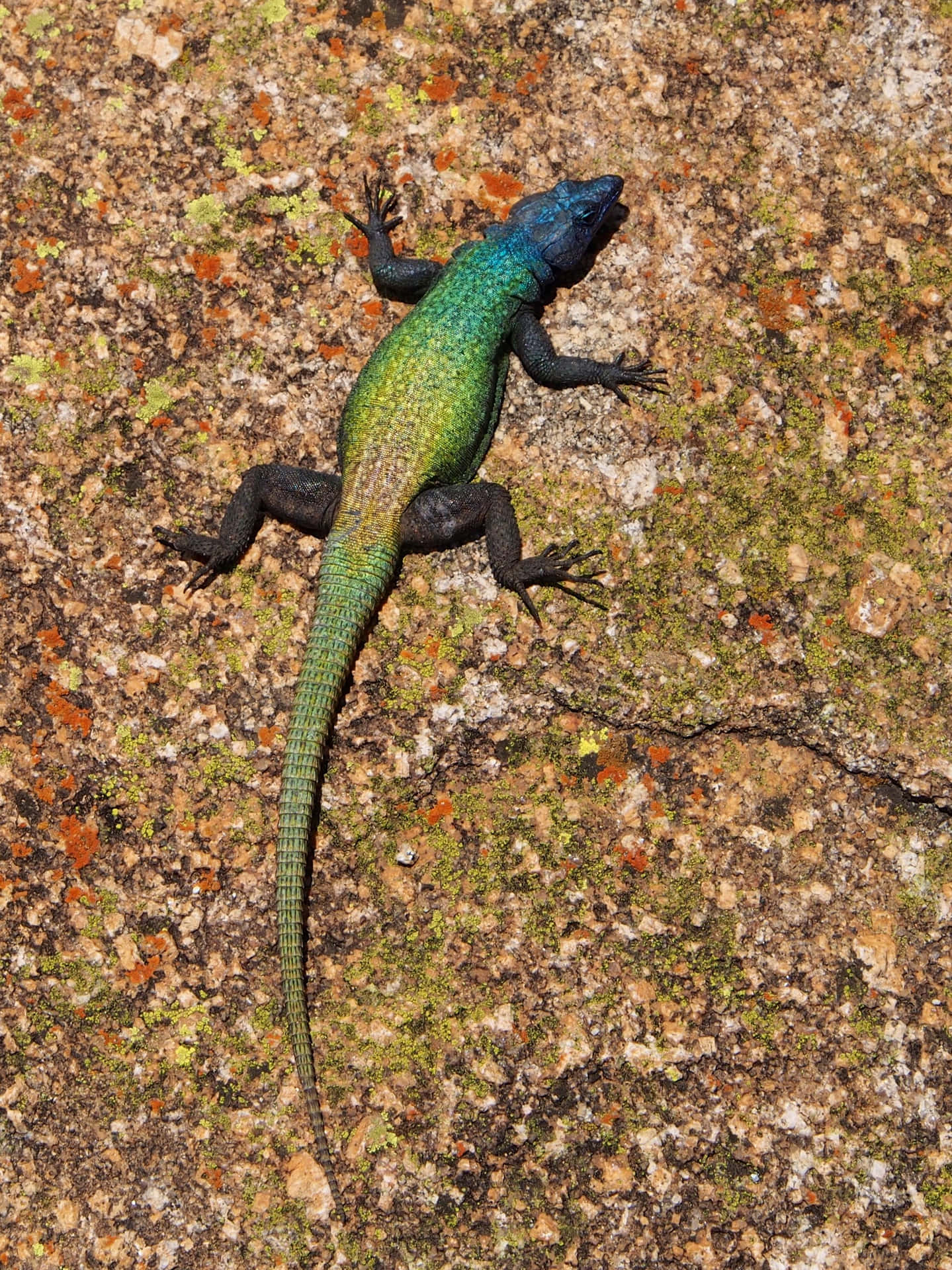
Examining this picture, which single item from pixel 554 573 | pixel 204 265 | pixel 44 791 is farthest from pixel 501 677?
pixel 204 265

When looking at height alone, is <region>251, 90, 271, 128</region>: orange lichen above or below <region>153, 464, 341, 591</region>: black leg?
above

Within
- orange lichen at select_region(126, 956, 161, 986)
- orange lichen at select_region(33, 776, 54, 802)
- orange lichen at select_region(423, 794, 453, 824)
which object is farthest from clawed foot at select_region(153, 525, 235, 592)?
orange lichen at select_region(126, 956, 161, 986)

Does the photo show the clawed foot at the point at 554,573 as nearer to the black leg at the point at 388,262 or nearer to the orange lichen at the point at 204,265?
the black leg at the point at 388,262

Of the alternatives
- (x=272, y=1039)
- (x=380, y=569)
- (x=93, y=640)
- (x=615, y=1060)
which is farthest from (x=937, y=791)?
(x=93, y=640)

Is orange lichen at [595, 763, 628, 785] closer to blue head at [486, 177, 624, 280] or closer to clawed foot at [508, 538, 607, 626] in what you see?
clawed foot at [508, 538, 607, 626]

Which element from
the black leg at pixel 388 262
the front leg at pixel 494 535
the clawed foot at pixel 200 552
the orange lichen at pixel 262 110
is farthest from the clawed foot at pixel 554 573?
the orange lichen at pixel 262 110

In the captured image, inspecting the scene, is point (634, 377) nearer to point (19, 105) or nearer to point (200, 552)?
point (200, 552)

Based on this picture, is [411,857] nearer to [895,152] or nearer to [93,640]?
[93,640]
